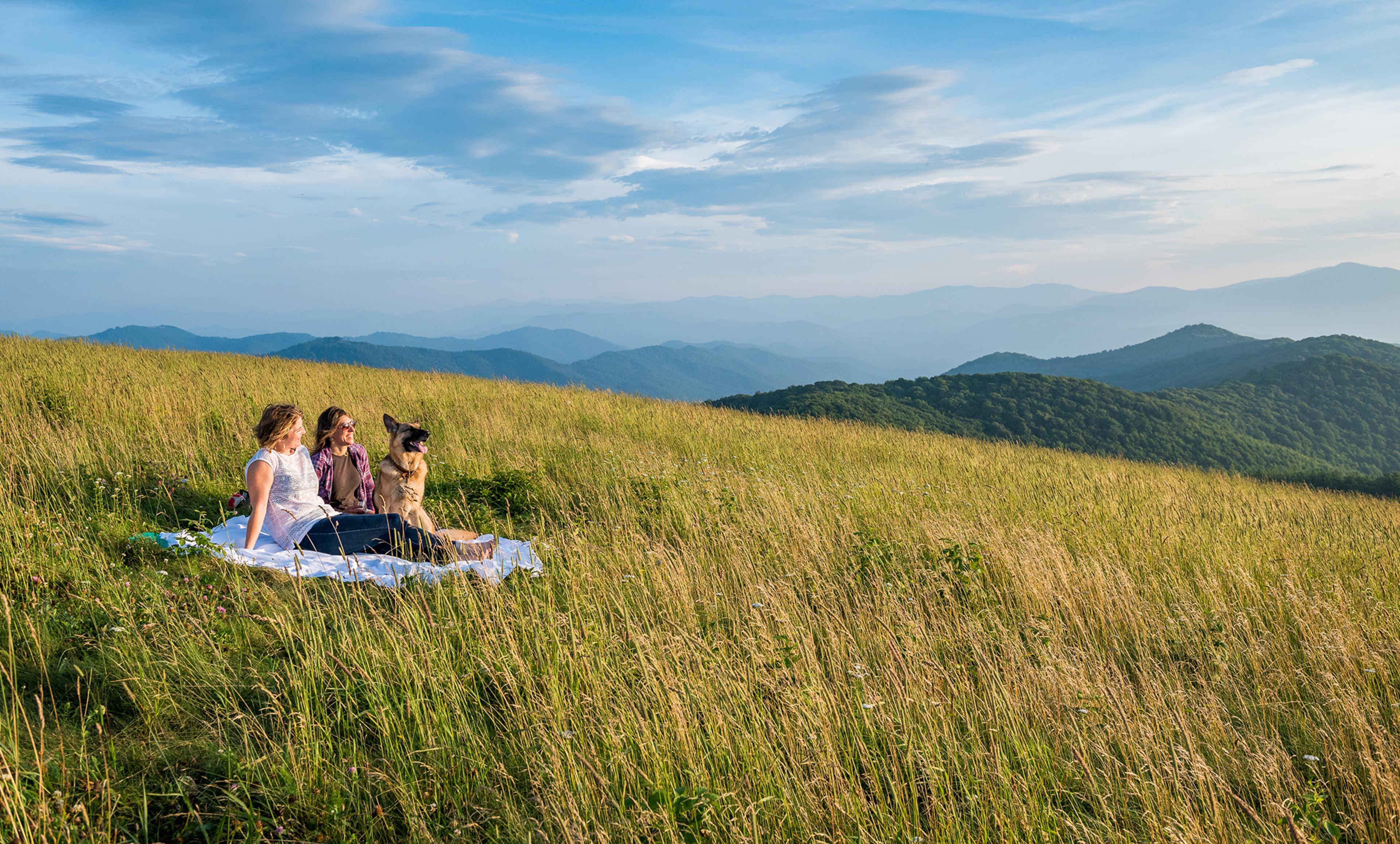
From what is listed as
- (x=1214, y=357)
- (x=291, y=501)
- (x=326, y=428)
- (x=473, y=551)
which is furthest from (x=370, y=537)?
(x=1214, y=357)

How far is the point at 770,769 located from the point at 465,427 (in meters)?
8.84

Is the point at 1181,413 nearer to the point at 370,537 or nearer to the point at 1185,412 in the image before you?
the point at 1185,412

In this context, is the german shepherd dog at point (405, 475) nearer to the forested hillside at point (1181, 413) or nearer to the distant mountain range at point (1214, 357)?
the forested hillside at point (1181, 413)

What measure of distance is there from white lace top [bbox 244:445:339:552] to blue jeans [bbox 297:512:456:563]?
3.8 inches

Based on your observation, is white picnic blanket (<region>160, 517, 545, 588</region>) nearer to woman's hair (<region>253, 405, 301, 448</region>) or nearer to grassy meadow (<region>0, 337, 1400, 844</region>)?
grassy meadow (<region>0, 337, 1400, 844</region>)

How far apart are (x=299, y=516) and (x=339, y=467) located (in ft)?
2.99

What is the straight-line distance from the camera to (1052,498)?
8.70m

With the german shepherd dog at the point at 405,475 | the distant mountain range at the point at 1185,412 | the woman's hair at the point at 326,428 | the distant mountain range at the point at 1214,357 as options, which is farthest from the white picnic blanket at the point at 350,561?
the distant mountain range at the point at 1214,357

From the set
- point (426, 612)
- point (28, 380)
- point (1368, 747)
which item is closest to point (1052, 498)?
point (1368, 747)

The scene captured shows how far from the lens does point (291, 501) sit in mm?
5805

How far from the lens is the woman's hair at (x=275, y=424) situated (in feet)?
18.7

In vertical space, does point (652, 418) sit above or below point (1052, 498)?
above

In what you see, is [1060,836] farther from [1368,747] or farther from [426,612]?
[426,612]

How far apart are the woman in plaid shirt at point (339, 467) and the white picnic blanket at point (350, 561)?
0.80 m
